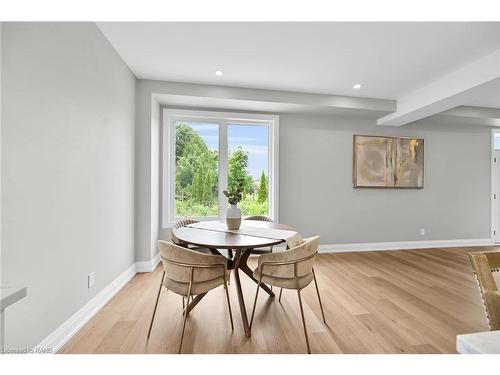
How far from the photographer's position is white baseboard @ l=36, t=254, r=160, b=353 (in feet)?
5.20

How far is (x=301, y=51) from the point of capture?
2.48 metres

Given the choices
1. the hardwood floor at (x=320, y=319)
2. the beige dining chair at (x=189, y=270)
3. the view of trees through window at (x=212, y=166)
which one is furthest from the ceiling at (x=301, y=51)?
the hardwood floor at (x=320, y=319)

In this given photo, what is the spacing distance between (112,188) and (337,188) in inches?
139

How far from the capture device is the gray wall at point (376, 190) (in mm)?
4086

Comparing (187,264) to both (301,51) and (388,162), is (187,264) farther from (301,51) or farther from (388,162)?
(388,162)

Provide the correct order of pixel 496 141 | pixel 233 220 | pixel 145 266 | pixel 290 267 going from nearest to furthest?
pixel 290 267, pixel 233 220, pixel 145 266, pixel 496 141

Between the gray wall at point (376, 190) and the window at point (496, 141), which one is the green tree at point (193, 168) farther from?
the window at point (496, 141)

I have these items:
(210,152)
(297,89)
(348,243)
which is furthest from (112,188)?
(348,243)

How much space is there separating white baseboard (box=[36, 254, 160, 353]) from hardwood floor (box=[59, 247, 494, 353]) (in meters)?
0.06

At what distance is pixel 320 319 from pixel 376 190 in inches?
123

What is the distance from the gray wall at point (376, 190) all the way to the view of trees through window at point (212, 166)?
407 mm

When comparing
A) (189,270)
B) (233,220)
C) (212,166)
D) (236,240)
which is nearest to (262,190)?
(212,166)
